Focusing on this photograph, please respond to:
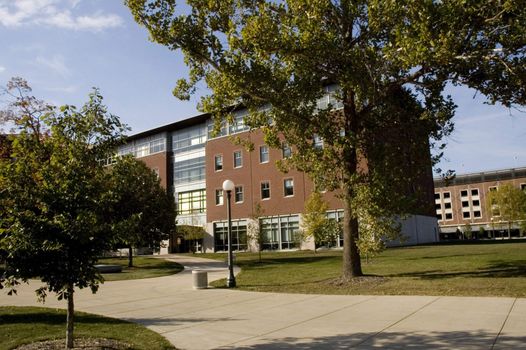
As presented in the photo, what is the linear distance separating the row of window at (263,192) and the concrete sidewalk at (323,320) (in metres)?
33.7

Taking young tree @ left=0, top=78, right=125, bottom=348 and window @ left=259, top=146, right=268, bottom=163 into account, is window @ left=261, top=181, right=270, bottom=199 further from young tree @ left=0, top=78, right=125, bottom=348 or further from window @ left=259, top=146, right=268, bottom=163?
young tree @ left=0, top=78, right=125, bottom=348

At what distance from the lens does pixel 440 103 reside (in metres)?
17.9

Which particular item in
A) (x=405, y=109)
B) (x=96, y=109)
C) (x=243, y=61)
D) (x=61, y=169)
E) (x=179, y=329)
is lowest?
(x=179, y=329)

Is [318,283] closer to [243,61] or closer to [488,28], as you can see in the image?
[243,61]

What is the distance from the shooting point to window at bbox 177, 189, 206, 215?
6006 cm

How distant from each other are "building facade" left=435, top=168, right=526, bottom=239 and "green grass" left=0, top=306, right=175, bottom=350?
103 metres

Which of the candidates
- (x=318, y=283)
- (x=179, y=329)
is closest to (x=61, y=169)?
(x=179, y=329)

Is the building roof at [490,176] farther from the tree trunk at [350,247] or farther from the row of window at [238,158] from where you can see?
the tree trunk at [350,247]

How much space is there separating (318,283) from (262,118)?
260 inches

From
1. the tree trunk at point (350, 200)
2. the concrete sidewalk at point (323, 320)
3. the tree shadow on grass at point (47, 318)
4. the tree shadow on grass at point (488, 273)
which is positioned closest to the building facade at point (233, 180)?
the tree shadow on grass at point (488, 273)

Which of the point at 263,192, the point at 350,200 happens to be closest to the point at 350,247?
the point at 350,200

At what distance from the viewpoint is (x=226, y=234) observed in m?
55.7

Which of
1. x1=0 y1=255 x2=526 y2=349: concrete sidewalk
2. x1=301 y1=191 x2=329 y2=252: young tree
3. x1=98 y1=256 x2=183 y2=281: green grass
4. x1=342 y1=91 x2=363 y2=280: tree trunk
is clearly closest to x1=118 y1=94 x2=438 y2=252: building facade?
x1=301 y1=191 x2=329 y2=252: young tree

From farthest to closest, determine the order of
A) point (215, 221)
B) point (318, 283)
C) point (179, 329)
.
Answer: point (215, 221) → point (318, 283) → point (179, 329)
